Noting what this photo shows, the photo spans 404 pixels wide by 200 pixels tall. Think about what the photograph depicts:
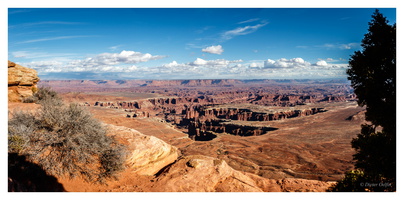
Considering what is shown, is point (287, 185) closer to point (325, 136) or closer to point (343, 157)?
point (343, 157)

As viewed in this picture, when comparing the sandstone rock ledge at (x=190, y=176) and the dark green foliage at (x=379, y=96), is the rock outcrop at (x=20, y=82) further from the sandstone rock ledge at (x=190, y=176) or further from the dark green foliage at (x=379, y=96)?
the dark green foliage at (x=379, y=96)

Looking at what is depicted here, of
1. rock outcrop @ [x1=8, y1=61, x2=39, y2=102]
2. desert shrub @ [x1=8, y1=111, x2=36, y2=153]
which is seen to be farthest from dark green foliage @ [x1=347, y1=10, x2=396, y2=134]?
rock outcrop @ [x1=8, y1=61, x2=39, y2=102]

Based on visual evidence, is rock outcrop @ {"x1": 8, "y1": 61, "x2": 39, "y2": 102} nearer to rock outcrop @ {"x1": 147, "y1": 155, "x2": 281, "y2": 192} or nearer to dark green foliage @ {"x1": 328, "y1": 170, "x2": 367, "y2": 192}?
rock outcrop @ {"x1": 147, "y1": 155, "x2": 281, "y2": 192}

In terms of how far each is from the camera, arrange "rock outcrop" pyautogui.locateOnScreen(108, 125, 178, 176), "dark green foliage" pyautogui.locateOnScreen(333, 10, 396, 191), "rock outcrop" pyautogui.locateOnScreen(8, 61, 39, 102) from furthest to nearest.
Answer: "rock outcrop" pyautogui.locateOnScreen(8, 61, 39, 102) < "rock outcrop" pyautogui.locateOnScreen(108, 125, 178, 176) < "dark green foliage" pyautogui.locateOnScreen(333, 10, 396, 191)

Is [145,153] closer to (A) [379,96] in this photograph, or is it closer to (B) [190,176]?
(B) [190,176]

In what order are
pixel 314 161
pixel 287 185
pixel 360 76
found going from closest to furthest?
1. pixel 360 76
2. pixel 287 185
3. pixel 314 161

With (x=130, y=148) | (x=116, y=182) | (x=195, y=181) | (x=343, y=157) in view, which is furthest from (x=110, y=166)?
(x=343, y=157)
